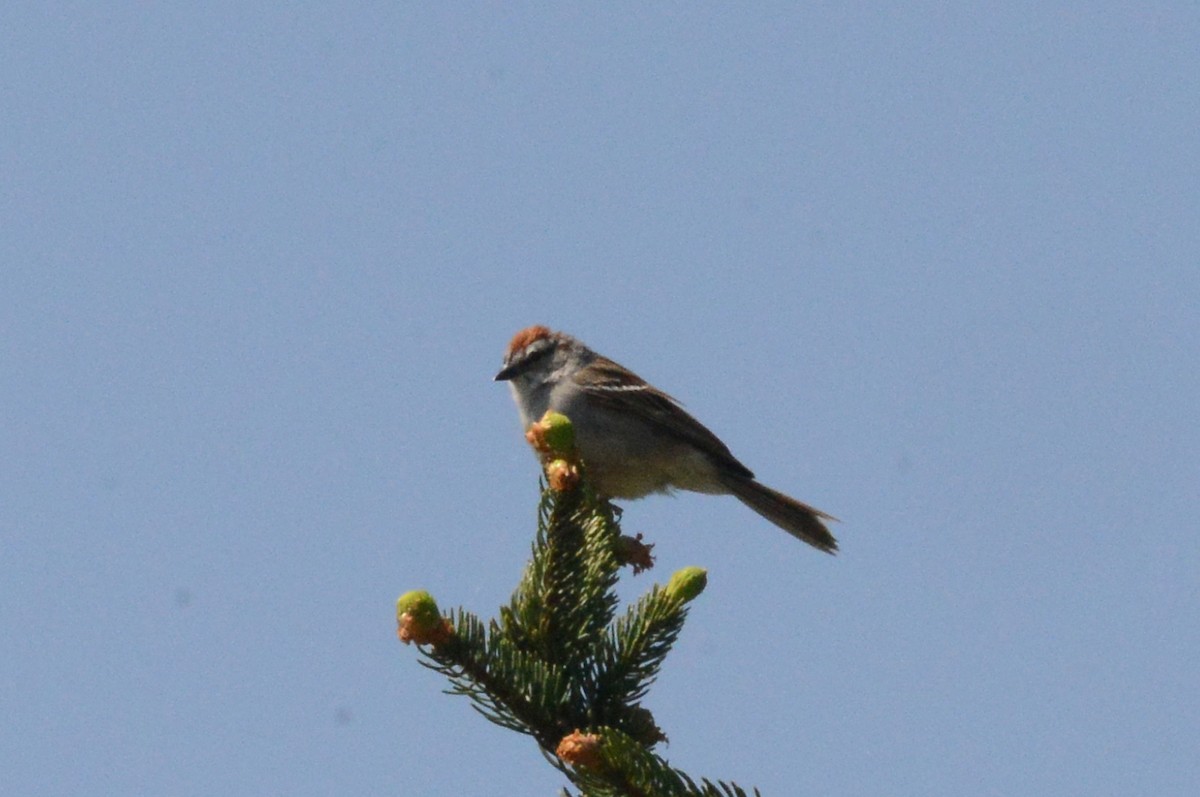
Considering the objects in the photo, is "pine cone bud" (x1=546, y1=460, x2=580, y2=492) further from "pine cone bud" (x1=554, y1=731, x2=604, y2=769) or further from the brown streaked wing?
the brown streaked wing

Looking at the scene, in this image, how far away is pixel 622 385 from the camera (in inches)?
359

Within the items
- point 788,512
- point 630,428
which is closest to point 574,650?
point 630,428

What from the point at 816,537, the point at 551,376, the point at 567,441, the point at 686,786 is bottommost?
the point at 686,786

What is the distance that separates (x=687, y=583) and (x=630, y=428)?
190 inches

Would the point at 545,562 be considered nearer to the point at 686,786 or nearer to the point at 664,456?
the point at 686,786

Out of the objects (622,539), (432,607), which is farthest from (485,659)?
(622,539)

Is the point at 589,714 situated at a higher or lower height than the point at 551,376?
lower

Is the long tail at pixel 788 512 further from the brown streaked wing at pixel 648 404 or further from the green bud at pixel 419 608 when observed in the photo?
the green bud at pixel 419 608

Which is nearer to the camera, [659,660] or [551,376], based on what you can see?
[659,660]

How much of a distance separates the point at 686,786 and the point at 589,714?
504 mm

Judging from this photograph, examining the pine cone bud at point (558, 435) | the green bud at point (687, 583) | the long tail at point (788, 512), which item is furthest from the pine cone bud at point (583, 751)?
the long tail at point (788, 512)

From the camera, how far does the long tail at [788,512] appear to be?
9.05 metres

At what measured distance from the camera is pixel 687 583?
12.8 ft

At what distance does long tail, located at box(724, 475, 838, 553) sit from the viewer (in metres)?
9.05
